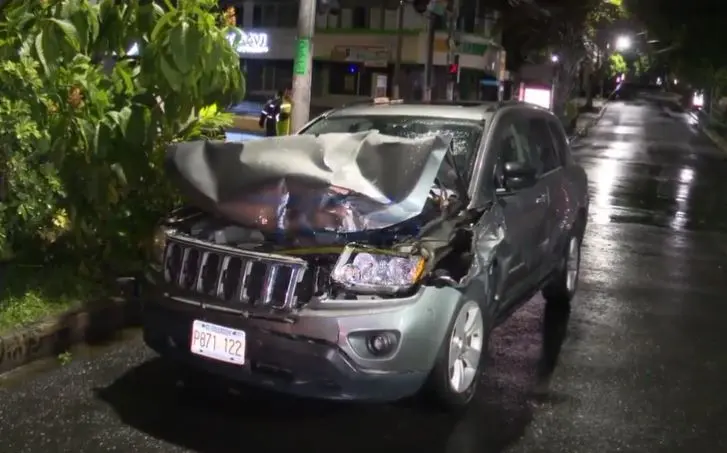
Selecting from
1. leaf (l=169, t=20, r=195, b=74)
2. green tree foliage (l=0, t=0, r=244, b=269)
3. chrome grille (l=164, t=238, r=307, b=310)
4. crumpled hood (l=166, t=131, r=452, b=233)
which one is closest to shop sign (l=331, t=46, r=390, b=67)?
green tree foliage (l=0, t=0, r=244, b=269)

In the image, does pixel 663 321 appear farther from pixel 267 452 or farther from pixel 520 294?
pixel 267 452

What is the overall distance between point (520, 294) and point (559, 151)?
6.33ft

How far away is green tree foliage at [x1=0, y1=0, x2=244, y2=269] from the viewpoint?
18.0ft

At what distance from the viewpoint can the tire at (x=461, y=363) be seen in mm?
4535

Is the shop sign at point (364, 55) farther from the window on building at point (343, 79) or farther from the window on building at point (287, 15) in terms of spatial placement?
the window on building at point (287, 15)

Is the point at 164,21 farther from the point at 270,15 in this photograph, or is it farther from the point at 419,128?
the point at 270,15

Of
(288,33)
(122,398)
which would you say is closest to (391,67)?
(288,33)

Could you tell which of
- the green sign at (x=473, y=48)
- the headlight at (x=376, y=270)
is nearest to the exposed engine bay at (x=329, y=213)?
the headlight at (x=376, y=270)

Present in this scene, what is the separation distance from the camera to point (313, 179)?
4.59 meters

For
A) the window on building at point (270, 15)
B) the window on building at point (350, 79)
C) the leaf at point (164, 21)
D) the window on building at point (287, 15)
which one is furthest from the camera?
the window on building at point (270, 15)

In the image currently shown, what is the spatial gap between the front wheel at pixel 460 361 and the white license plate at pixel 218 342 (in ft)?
3.51

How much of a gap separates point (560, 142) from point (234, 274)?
4.08m

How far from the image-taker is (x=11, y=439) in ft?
14.1

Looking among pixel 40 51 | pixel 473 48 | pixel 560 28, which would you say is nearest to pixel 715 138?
pixel 560 28
